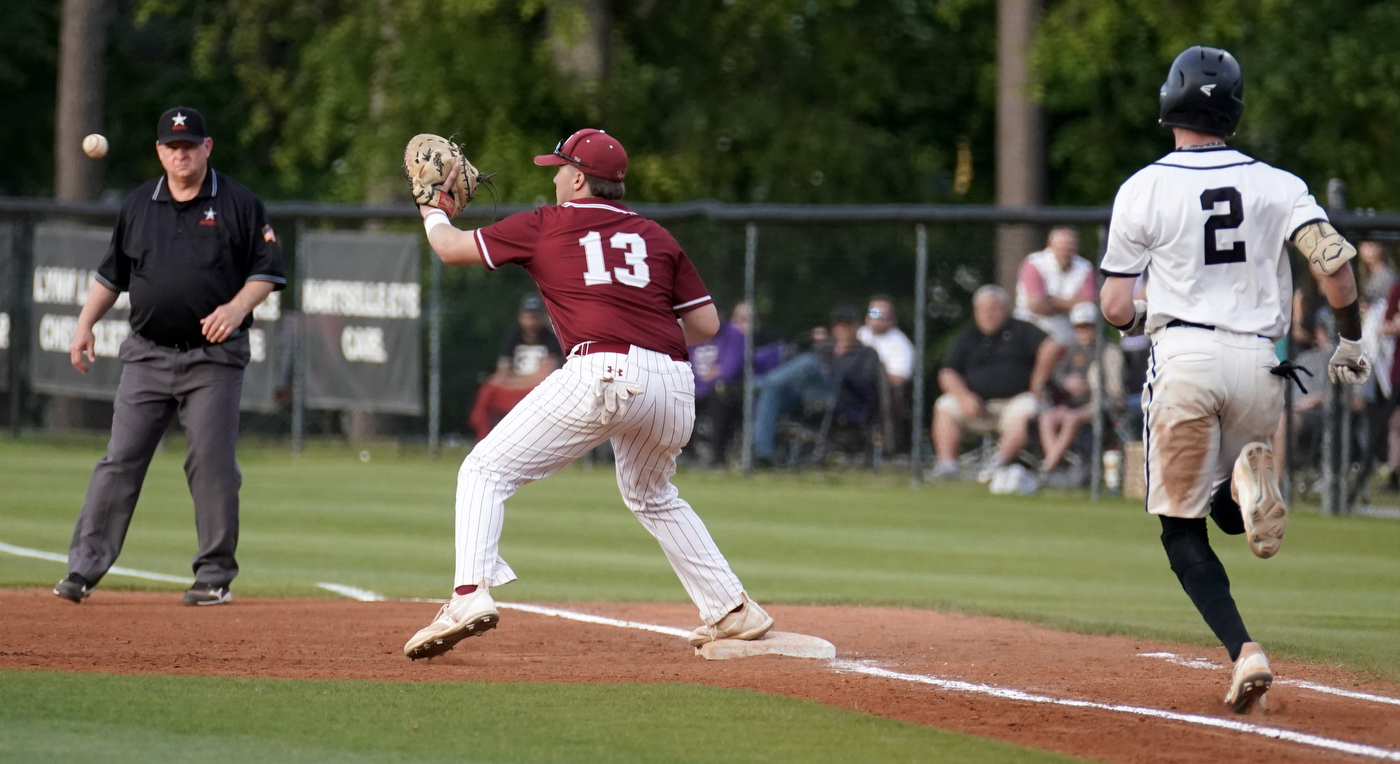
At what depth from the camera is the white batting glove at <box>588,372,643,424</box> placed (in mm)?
6059

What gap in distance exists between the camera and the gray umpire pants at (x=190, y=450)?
26.0 feet

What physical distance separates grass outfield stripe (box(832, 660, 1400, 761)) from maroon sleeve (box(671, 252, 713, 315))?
144 cm

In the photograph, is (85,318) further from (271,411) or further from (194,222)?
(271,411)

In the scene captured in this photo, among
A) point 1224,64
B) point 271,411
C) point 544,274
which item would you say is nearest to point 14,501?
point 271,411

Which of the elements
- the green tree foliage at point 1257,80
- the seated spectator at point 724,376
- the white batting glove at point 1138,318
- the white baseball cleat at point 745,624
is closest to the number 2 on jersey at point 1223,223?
the white batting glove at point 1138,318

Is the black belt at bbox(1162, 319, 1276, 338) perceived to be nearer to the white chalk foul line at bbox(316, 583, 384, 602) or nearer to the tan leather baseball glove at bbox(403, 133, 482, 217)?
the tan leather baseball glove at bbox(403, 133, 482, 217)

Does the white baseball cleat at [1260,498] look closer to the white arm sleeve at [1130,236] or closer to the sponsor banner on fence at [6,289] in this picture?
the white arm sleeve at [1130,236]

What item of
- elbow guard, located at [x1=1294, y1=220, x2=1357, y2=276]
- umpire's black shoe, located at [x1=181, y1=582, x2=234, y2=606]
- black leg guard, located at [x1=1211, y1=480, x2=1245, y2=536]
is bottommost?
umpire's black shoe, located at [x1=181, y1=582, x2=234, y2=606]

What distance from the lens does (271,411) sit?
18.1 meters

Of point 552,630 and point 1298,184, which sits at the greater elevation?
point 1298,184

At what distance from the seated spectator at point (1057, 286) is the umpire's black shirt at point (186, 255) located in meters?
8.64

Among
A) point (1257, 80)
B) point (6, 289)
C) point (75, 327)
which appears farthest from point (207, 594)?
point (1257, 80)

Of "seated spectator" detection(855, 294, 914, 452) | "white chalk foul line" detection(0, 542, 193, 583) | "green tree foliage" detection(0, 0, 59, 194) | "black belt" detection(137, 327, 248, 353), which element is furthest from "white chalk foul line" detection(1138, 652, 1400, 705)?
"green tree foliage" detection(0, 0, 59, 194)

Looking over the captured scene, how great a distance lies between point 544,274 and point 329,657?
1.63 meters
